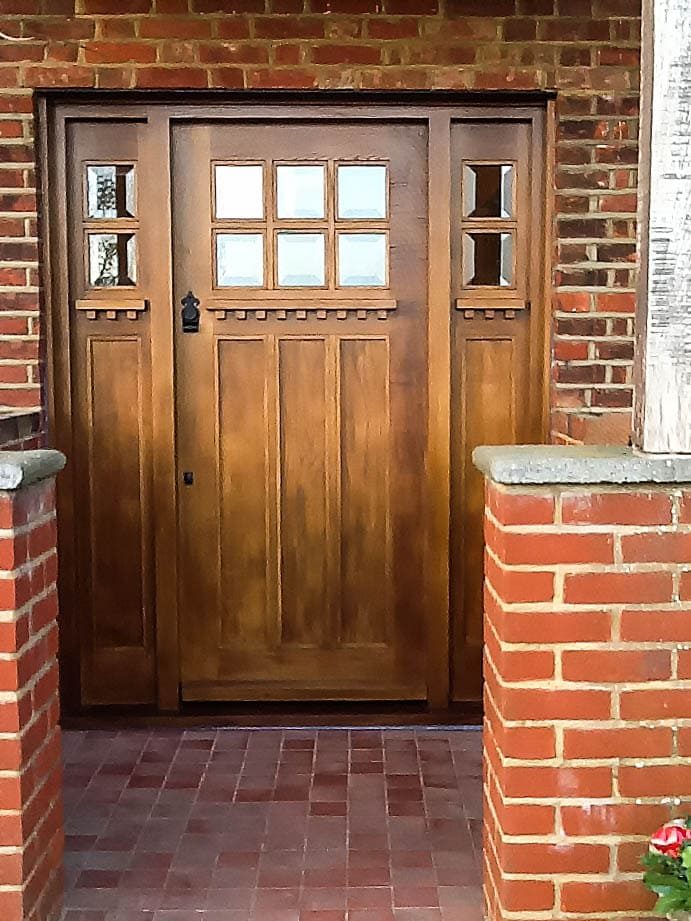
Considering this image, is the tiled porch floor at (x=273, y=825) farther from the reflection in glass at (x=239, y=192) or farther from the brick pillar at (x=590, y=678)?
the reflection in glass at (x=239, y=192)

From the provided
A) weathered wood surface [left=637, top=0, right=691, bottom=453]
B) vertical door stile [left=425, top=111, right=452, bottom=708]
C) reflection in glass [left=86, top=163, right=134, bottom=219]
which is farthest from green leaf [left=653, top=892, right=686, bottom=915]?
reflection in glass [left=86, top=163, right=134, bottom=219]

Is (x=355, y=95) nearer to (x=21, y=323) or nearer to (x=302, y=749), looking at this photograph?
(x=21, y=323)

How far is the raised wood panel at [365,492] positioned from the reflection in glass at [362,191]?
43cm

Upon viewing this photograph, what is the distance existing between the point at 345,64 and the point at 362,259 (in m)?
0.63

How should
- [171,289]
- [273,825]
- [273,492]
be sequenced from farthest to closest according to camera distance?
[273,492] < [171,289] < [273,825]

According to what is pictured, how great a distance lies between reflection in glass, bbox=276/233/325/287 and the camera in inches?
146

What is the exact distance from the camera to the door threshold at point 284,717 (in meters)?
3.76

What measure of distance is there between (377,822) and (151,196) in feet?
6.91

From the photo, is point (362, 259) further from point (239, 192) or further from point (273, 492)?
point (273, 492)

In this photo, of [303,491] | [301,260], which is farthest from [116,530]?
[301,260]

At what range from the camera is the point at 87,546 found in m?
3.76

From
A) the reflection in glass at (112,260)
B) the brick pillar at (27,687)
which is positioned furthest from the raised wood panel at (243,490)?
the brick pillar at (27,687)

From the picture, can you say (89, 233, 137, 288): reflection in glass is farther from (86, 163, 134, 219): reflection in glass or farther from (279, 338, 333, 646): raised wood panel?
(279, 338, 333, 646): raised wood panel

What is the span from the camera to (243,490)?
3.78 m
